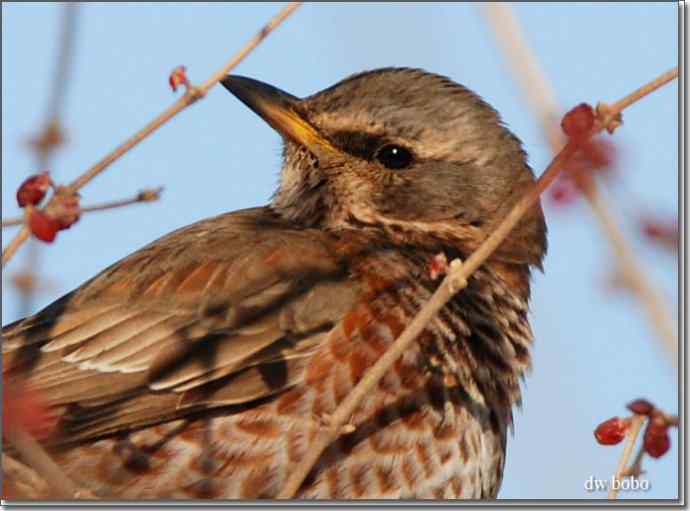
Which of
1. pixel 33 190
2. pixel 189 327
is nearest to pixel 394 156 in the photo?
pixel 189 327

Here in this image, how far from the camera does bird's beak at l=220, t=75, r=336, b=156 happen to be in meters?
6.36

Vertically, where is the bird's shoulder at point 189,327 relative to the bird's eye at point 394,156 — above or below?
below

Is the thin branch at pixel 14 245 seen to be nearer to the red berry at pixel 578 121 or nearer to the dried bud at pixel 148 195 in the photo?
the dried bud at pixel 148 195

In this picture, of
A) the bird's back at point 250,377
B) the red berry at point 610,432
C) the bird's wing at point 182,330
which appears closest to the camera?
the red berry at point 610,432

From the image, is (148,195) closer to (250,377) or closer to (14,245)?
(14,245)

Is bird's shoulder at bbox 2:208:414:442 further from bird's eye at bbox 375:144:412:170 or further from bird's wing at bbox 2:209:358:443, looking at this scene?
bird's eye at bbox 375:144:412:170

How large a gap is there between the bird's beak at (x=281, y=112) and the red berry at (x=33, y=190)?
234 cm

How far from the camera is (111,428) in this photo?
5.29m

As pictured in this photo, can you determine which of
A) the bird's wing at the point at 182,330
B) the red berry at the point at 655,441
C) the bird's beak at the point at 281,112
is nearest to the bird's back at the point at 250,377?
the bird's wing at the point at 182,330

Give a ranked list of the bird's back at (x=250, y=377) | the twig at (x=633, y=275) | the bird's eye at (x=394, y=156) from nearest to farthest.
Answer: the twig at (x=633, y=275)
the bird's back at (x=250, y=377)
the bird's eye at (x=394, y=156)

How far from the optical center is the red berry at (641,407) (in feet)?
13.4

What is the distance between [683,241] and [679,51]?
0.85 metres

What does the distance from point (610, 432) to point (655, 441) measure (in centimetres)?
34

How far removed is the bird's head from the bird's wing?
0.43m
